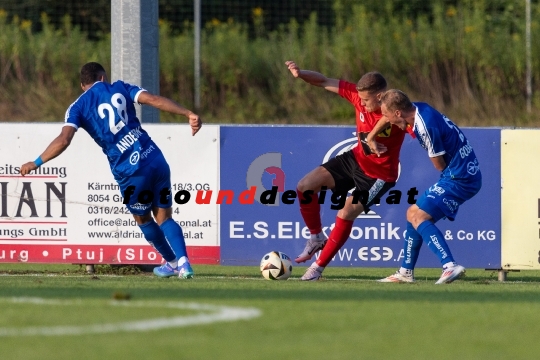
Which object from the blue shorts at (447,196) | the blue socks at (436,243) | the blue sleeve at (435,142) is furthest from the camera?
the blue shorts at (447,196)

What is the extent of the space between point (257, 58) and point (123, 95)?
11.4 m

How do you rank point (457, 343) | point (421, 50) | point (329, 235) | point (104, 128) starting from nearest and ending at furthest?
point (457, 343)
point (104, 128)
point (329, 235)
point (421, 50)

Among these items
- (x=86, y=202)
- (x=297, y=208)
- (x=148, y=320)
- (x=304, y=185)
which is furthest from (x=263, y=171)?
(x=148, y=320)

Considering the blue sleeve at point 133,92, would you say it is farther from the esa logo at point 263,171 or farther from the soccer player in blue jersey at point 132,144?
the esa logo at point 263,171

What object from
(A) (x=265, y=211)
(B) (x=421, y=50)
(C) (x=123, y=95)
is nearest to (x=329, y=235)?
(A) (x=265, y=211)

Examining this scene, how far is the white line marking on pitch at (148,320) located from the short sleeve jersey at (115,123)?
3.37 metres

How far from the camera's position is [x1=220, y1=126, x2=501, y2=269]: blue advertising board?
1125 centimetres

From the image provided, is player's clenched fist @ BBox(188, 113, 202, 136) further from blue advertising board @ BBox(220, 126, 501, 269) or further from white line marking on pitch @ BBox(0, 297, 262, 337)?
white line marking on pitch @ BBox(0, 297, 262, 337)

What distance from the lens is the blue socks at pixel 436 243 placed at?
944 cm

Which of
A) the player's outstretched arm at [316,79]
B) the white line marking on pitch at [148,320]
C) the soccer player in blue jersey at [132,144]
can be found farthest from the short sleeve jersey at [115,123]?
the white line marking on pitch at [148,320]

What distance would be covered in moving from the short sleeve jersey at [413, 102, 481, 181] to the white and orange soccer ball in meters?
1.76

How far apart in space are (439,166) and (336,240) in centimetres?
139

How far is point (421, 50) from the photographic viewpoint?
67.5 feet

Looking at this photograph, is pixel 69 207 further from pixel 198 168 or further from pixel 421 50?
pixel 421 50
